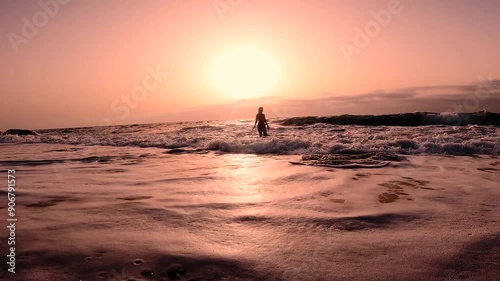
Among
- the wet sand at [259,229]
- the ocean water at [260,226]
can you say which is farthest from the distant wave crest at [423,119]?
the wet sand at [259,229]

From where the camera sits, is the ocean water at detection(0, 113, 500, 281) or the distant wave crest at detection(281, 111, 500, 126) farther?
the distant wave crest at detection(281, 111, 500, 126)

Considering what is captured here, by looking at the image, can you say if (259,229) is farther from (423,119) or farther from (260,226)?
(423,119)

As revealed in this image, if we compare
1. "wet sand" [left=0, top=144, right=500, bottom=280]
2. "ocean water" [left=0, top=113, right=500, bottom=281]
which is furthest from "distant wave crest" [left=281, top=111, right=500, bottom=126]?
"wet sand" [left=0, top=144, right=500, bottom=280]

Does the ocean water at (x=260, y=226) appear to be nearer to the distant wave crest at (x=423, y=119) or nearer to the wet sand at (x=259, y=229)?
the wet sand at (x=259, y=229)

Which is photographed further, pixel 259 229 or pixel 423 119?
pixel 423 119

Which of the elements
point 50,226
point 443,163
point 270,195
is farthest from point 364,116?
point 50,226

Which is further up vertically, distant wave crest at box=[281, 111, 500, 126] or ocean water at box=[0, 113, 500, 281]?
distant wave crest at box=[281, 111, 500, 126]

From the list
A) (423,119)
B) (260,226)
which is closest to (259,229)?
(260,226)

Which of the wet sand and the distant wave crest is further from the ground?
the distant wave crest

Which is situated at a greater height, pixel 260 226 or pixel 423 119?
pixel 423 119

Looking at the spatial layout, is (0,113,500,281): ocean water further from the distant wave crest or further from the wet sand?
the distant wave crest

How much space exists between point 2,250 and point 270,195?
3.16 meters

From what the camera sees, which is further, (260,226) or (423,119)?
(423,119)

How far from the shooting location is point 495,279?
7.18ft
